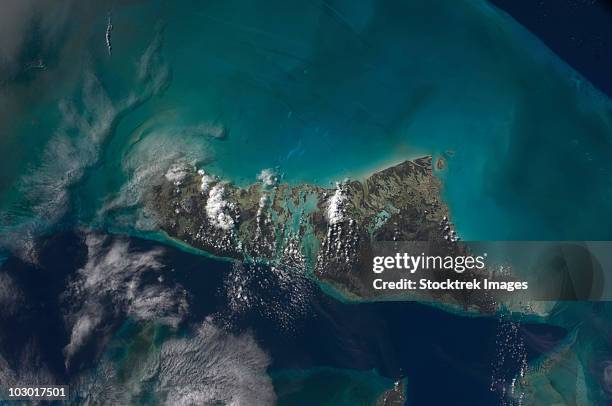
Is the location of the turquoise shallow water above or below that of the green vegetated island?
above

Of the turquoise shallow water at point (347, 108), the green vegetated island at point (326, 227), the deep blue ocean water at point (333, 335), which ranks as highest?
the turquoise shallow water at point (347, 108)

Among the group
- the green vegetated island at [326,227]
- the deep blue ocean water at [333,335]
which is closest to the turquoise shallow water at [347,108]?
the green vegetated island at [326,227]

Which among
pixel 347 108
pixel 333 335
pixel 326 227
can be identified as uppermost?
pixel 347 108

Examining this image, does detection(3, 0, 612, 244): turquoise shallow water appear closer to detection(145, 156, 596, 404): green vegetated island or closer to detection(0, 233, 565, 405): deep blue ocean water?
detection(145, 156, 596, 404): green vegetated island

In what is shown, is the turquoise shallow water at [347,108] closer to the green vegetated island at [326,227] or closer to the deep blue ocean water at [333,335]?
the green vegetated island at [326,227]

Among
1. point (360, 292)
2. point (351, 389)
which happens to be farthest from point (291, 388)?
point (360, 292)

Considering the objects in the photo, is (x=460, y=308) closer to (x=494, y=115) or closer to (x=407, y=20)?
(x=494, y=115)

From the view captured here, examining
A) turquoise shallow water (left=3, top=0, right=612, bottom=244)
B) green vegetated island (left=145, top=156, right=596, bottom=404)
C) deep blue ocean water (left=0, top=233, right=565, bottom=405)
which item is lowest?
deep blue ocean water (left=0, top=233, right=565, bottom=405)

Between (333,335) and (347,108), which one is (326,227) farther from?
(347,108)

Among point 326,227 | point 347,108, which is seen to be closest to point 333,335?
point 326,227

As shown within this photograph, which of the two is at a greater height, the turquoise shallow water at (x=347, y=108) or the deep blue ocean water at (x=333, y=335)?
the turquoise shallow water at (x=347, y=108)

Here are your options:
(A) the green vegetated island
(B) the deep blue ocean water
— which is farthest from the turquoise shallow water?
(B) the deep blue ocean water
